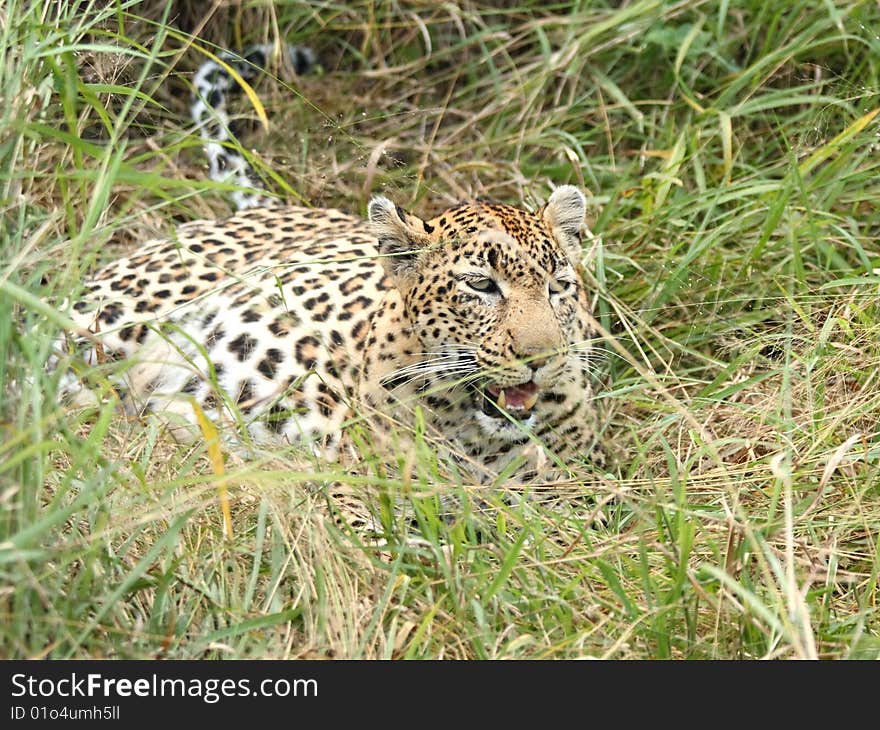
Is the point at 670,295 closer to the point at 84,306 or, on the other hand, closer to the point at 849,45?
the point at 849,45

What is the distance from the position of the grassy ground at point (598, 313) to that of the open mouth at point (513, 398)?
0.38 metres

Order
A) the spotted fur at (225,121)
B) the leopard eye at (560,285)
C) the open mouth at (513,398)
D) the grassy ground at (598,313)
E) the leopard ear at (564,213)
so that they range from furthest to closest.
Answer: the spotted fur at (225,121) < the leopard ear at (564,213) < the leopard eye at (560,285) < the open mouth at (513,398) < the grassy ground at (598,313)

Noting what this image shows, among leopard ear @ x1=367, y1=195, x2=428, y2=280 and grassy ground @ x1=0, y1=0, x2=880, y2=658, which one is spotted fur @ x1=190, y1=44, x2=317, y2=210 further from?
leopard ear @ x1=367, y1=195, x2=428, y2=280

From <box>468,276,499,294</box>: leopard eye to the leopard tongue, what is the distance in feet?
1.19

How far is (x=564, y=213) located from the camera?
5473mm

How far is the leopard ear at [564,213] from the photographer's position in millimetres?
5434

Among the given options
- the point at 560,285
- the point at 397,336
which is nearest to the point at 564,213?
the point at 560,285

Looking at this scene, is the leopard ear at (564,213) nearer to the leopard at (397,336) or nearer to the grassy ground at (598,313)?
the leopard at (397,336)

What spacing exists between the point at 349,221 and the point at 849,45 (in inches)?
113

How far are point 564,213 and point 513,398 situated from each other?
0.83 metres

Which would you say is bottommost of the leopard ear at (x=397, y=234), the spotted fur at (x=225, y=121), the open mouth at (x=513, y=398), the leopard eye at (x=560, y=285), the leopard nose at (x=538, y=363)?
the open mouth at (x=513, y=398)

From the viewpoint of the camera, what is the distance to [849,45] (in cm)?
731

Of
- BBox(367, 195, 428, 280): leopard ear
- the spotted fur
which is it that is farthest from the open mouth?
the spotted fur

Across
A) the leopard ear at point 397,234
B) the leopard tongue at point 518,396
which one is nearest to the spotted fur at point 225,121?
the leopard ear at point 397,234
